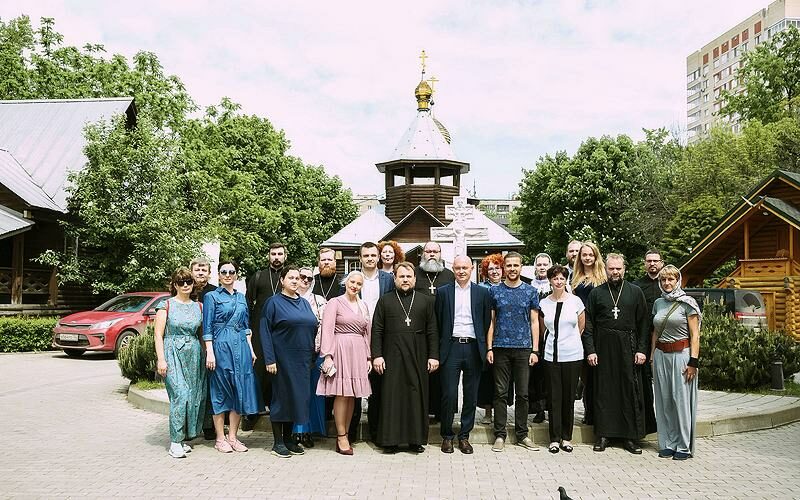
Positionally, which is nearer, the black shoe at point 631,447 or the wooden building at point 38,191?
the black shoe at point 631,447

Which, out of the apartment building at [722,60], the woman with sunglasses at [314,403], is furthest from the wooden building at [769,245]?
the apartment building at [722,60]

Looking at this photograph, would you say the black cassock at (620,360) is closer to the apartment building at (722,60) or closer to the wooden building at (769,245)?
the wooden building at (769,245)

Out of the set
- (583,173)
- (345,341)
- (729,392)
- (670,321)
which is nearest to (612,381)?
(670,321)

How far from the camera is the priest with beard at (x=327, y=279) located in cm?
840

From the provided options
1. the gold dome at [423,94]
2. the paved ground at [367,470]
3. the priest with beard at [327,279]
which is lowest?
the paved ground at [367,470]

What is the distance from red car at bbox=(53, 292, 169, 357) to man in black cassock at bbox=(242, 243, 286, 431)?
10.7 meters

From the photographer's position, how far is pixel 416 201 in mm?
38625

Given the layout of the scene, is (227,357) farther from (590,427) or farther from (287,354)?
(590,427)

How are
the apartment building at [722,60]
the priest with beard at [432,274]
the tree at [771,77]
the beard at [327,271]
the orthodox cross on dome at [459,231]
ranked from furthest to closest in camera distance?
the apartment building at [722,60] → the tree at [771,77] → the orthodox cross on dome at [459,231] → the priest with beard at [432,274] → the beard at [327,271]

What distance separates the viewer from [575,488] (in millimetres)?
6367

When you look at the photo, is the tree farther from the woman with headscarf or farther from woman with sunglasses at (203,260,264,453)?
woman with sunglasses at (203,260,264,453)

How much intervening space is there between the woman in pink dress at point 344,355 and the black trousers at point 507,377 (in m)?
1.37

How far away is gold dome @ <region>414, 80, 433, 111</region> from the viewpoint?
40969 millimetres

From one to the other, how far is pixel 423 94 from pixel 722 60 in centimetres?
7396
